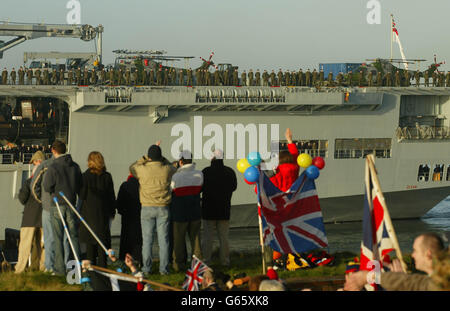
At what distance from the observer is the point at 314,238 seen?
9773mm

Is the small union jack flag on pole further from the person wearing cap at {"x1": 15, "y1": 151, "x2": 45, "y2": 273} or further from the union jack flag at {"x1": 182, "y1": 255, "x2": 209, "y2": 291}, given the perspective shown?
the person wearing cap at {"x1": 15, "y1": 151, "x2": 45, "y2": 273}

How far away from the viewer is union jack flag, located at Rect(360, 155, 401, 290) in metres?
6.64

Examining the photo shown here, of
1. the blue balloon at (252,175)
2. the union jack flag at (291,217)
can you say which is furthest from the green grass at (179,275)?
the blue balloon at (252,175)

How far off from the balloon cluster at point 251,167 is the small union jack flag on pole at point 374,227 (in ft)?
8.78

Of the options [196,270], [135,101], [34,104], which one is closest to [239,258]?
[196,270]

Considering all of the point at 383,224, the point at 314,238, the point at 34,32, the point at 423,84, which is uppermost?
the point at 34,32

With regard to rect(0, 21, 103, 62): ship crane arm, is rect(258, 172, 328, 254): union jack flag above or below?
below

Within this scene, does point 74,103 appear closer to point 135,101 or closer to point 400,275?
point 135,101

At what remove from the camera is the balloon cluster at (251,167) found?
30.5 feet

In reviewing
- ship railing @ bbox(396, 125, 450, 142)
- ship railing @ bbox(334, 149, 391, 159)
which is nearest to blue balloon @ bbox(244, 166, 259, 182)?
ship railing @ bbox(334, 149, 391, 159)

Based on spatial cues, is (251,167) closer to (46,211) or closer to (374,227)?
(46,211)

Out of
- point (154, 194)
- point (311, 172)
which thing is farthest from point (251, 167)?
point (154, 194)

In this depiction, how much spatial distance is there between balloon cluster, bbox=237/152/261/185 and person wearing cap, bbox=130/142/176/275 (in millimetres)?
1016
